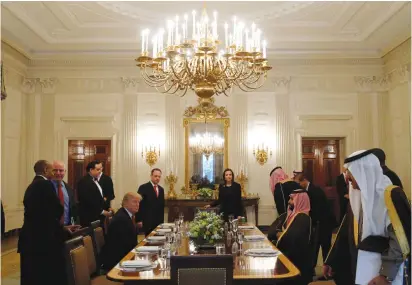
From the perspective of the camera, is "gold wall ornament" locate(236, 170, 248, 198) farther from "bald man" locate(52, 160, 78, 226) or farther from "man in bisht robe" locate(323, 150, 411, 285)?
"man in bisht robe" locate(323, 150, 411, 285)

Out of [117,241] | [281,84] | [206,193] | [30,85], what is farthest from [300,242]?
[30,85]

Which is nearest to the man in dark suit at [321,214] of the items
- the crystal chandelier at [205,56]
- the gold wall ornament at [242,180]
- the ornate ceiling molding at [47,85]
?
the crystal chandelier at [205,56]

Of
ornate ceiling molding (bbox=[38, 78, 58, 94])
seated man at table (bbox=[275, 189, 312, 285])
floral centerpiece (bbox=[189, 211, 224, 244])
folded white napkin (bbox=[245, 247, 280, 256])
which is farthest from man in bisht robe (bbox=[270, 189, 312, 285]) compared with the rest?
ornate ceiling molding (bbox=[38, 78, 58, 94])

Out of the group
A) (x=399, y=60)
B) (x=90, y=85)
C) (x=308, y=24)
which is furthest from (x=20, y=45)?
(x=399, y=60)

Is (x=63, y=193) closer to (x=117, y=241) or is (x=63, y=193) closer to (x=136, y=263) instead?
(x=117, y=241)

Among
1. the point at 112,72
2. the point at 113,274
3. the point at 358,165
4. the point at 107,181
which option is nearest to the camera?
the point at 358,165

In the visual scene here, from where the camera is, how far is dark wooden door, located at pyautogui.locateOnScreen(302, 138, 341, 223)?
1155 centimetres

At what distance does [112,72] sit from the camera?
11227 mm

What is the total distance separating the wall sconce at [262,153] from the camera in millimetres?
10953

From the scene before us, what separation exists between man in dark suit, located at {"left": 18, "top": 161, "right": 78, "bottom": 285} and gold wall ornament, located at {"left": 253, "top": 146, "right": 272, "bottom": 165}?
21.7ft

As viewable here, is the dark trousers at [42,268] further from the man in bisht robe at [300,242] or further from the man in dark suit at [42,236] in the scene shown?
the man in bisht robe at [300,242]

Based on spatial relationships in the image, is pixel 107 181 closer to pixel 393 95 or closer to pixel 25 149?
pixel 25 149

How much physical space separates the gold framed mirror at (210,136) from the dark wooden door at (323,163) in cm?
205

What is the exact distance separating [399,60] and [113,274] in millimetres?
8816
